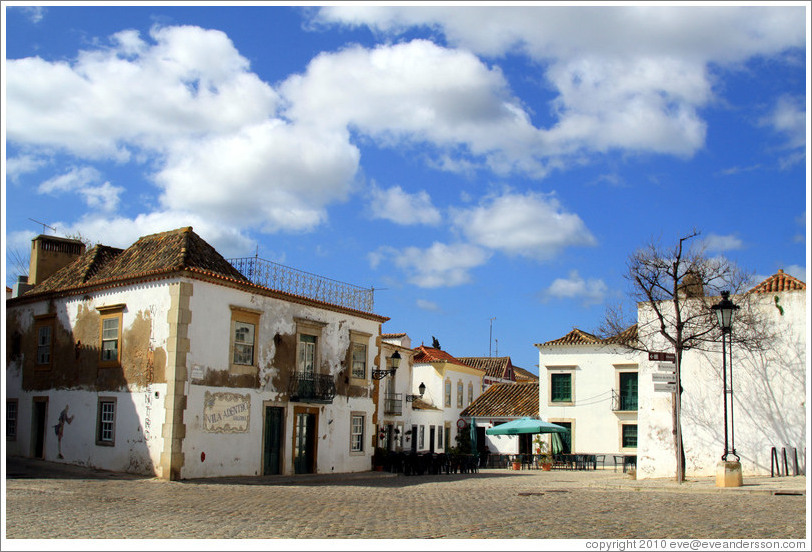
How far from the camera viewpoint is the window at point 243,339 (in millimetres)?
23859

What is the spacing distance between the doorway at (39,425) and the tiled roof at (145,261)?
143 inches

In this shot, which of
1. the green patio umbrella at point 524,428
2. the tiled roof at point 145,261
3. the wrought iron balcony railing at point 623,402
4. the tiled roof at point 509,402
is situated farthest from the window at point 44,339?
the wrought iron balcony railing at point 623,402

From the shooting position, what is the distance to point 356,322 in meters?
29.5

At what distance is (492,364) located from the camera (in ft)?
197

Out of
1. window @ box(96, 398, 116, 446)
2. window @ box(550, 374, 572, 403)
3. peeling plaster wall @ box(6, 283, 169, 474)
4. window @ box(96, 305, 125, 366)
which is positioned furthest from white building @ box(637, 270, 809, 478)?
window @ box(550, 374, 572, 403)

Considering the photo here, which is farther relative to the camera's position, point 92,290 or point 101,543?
point 92,290

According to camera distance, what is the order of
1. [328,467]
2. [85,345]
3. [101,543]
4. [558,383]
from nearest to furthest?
[101,543] < [85,345] < [328,467] < [558,383]

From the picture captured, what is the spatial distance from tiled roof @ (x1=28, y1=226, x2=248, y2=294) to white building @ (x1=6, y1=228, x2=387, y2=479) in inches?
2.7

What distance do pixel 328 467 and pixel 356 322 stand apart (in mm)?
5226

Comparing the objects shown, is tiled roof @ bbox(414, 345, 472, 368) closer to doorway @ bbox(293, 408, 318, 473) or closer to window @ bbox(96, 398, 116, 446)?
doorway @ bbox(293, 408, 318, 473)

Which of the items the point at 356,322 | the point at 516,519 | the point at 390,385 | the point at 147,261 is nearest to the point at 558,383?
the point at 390,385

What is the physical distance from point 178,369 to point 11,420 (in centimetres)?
881

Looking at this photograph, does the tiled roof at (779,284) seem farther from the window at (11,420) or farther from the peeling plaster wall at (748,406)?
the window at (11,420)

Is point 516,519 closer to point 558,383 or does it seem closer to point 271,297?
point 271,297
